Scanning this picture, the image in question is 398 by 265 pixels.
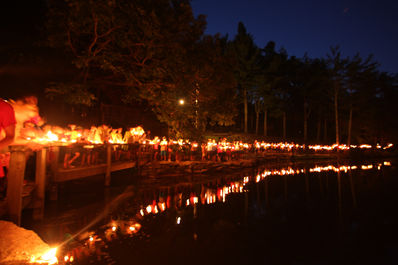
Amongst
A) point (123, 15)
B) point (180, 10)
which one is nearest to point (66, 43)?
point (123, 15)

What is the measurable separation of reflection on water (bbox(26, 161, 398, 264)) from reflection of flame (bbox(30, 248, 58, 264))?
188mm

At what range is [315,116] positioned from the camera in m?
45.2

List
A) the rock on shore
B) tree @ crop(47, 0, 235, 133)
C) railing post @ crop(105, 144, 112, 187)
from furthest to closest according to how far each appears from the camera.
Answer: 1. railing post @ crop(105, 144, 112, 187)
2. tree @ crop(47, 0, 235, 133)
3. the rock on shore

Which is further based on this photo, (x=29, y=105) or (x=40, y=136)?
(x=40, y=136)

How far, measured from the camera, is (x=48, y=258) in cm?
419

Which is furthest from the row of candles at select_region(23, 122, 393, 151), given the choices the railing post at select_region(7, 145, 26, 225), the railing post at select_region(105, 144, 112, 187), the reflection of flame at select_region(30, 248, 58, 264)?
the reflection of flame at select_region(30, 248, 58, 264)

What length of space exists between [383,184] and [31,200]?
15.8 m

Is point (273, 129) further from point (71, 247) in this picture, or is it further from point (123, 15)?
point (71, 247)

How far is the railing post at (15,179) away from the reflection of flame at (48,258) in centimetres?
109

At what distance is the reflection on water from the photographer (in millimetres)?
4715

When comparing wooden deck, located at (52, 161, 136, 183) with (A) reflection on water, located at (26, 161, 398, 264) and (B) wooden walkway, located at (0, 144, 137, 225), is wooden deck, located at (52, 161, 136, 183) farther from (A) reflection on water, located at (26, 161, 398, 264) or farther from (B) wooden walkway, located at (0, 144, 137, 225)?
(A) reflection on water, located at (26, 161, 398, 264)

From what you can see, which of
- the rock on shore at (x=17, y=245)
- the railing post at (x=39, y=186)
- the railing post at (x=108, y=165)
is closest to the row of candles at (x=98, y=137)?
the railing post at (x=39, y=186)

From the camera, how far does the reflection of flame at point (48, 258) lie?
3853 mm

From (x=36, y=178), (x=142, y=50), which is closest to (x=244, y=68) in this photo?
(x=142, y=50)
